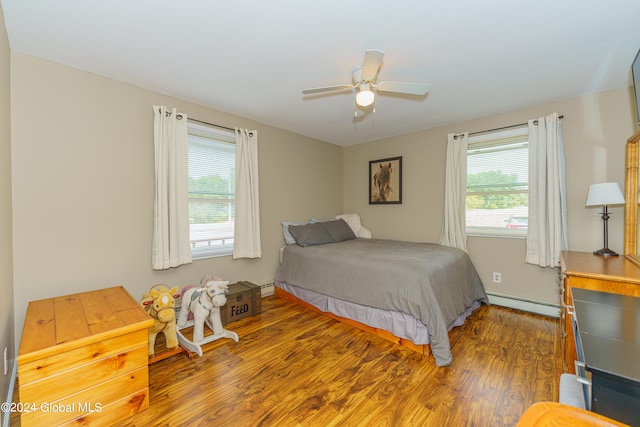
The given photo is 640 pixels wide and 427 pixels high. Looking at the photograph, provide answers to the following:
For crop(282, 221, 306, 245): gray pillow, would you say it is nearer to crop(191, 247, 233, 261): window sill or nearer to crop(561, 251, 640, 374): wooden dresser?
crop(191, 247, 233, 261): window sill

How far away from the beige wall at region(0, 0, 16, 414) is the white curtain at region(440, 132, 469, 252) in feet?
13.0

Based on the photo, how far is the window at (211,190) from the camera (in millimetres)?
2963

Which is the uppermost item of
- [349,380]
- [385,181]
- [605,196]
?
[385,181]

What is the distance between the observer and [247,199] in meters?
3.24

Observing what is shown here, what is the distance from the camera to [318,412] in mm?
1571

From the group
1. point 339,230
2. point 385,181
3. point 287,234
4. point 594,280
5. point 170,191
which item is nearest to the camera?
point 594,280

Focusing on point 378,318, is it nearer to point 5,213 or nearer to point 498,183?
point 498,183

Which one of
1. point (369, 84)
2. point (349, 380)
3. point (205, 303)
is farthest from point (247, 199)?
point (349, 380)

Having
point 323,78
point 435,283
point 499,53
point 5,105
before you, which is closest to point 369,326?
point 435,283

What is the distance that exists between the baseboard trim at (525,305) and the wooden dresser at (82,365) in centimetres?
357

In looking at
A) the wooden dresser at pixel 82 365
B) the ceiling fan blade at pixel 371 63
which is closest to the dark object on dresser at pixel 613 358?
the ceiling fan blade at pixel 371 63

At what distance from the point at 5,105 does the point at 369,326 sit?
316 centimetres

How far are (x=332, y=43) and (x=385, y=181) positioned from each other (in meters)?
2.63

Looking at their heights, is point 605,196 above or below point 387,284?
above
